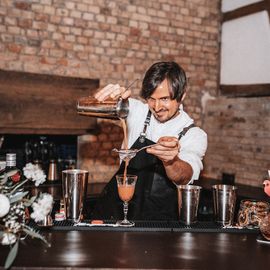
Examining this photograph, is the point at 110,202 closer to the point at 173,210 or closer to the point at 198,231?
the point at 173,210

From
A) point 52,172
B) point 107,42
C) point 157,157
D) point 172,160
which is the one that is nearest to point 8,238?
point 172,160

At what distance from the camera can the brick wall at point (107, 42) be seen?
13.1 ft

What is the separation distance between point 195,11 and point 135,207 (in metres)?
3.21

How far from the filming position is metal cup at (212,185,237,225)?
2.13 meters

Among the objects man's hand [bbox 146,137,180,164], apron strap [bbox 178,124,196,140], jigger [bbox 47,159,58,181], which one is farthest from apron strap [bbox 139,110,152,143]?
jigger [bbox 47,159,58,181]

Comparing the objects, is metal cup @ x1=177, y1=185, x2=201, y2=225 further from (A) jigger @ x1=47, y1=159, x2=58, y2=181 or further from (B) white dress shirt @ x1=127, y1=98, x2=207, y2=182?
(A) jigger @ x1=47, y1=159, x2=58, y2=181

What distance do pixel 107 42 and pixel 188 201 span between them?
9.14 feet

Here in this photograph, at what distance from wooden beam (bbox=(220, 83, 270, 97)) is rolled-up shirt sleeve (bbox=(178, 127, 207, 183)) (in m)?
2.14

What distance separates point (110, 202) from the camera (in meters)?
2.72

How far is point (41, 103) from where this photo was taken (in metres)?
3.81

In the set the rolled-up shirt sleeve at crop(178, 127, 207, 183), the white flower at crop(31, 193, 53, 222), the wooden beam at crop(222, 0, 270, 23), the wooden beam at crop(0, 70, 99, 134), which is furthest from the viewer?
the wooden beam at crop(222, 0, 270, 23)

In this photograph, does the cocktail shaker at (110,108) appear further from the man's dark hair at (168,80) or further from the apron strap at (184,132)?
the apron strap at (184,132)

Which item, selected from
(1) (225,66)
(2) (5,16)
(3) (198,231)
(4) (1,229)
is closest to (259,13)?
(1) (225,66)

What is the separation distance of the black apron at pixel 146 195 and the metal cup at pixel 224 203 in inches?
19.8
